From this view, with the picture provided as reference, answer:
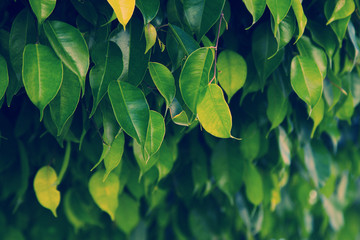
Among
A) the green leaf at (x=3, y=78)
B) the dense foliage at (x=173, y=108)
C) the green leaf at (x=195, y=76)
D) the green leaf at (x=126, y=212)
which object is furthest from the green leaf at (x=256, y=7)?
the green leaf at (x=126, y=212)

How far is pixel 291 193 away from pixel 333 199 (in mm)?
150

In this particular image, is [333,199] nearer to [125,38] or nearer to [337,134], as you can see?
[337,134]

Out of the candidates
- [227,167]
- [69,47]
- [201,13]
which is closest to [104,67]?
[69,47]

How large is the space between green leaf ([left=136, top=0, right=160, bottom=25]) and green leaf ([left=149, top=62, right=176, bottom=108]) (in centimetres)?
8

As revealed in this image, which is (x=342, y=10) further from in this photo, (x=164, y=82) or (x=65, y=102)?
(x=65, y=102)

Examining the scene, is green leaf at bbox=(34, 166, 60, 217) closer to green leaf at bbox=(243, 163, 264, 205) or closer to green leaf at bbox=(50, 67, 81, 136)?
green leaf at bbox=(50, 67, 81, 136)

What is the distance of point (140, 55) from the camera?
0.71 meters

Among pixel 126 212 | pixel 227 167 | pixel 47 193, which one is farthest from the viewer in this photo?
pixel 126 212

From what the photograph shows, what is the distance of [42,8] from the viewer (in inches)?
24.9

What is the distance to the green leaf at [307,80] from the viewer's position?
0.74 meters

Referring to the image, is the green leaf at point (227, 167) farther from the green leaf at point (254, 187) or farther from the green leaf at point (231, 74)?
the green leaf at point (231, 74)

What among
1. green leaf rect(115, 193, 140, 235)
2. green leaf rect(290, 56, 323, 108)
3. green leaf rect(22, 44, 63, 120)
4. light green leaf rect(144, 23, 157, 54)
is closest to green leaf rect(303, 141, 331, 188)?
green leaf rect(290, 56, 323, 108)

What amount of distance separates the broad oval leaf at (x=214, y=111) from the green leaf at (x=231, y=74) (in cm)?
15

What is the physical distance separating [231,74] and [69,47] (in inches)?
12.5
